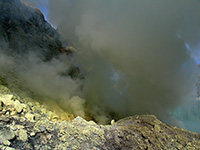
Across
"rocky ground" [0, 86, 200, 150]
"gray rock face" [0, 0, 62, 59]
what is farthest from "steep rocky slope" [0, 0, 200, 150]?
"gray rock face" [0, 0, 62, 59]

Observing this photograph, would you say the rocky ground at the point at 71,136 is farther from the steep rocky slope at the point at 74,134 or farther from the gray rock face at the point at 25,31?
the gray rock face at the point at 25,31

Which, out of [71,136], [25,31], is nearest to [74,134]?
[71,136]

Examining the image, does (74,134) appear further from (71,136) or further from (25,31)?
(25,31)

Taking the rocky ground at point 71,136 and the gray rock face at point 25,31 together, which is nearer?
the rocky ground at point 71,136

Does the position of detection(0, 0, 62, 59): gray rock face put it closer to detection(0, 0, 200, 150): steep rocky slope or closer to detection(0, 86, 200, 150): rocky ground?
detection(0, 0, 200, 150): steep rocky slope

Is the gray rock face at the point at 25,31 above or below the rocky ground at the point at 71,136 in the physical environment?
above

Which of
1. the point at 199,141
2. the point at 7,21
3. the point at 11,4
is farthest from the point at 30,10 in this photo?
the point at 199,141

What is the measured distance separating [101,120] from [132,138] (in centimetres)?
1193

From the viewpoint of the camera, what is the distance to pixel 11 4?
10062 millimetres

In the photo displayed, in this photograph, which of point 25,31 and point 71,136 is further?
point 25,31

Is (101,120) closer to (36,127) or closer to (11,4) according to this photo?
(36,127)

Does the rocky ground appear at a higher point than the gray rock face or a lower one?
lower

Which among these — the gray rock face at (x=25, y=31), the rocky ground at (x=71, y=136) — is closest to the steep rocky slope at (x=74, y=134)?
the rocky ground at (x=71, y=136)

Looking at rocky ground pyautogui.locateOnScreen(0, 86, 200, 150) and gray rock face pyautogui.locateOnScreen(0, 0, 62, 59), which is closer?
rocky ground pyautogui.locateOnScreen(0, 86, 200, 150)
